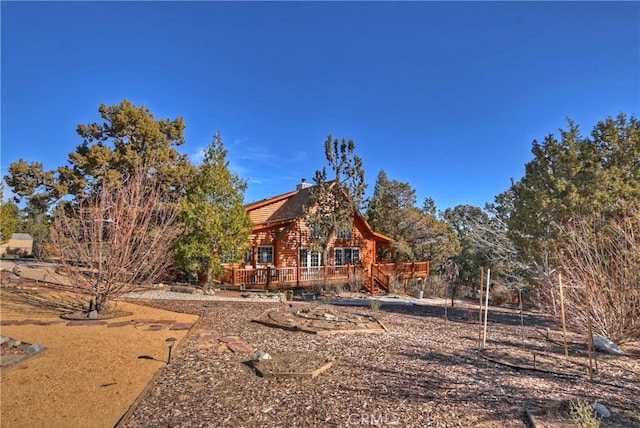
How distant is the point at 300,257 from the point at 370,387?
17.3 meters

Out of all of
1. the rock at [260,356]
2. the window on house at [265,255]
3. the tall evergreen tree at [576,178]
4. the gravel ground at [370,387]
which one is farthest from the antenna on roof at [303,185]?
the rock at [260,356]

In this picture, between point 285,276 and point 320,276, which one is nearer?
point 285,276

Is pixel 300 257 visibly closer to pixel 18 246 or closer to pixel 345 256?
pixel 345 256

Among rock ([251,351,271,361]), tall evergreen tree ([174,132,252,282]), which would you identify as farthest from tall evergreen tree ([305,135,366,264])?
rock ([251,351,271,361])

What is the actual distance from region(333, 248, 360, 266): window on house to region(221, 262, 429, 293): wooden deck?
89.8 inches

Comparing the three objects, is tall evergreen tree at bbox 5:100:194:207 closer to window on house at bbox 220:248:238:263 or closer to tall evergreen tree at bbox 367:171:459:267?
window on house at bbox 220:248:238:263

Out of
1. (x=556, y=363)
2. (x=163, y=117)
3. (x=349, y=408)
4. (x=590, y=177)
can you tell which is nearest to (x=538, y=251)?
(x=590, y=177)

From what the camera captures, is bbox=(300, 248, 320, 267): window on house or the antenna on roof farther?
the antenna on roof

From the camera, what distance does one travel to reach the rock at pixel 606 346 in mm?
7195

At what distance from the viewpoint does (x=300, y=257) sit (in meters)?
22.0

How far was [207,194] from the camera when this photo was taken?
16.2 m

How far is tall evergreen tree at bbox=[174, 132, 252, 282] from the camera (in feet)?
50.5

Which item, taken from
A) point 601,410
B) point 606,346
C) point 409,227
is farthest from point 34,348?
point 409,227

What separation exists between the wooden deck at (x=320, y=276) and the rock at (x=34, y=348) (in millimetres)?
11169
